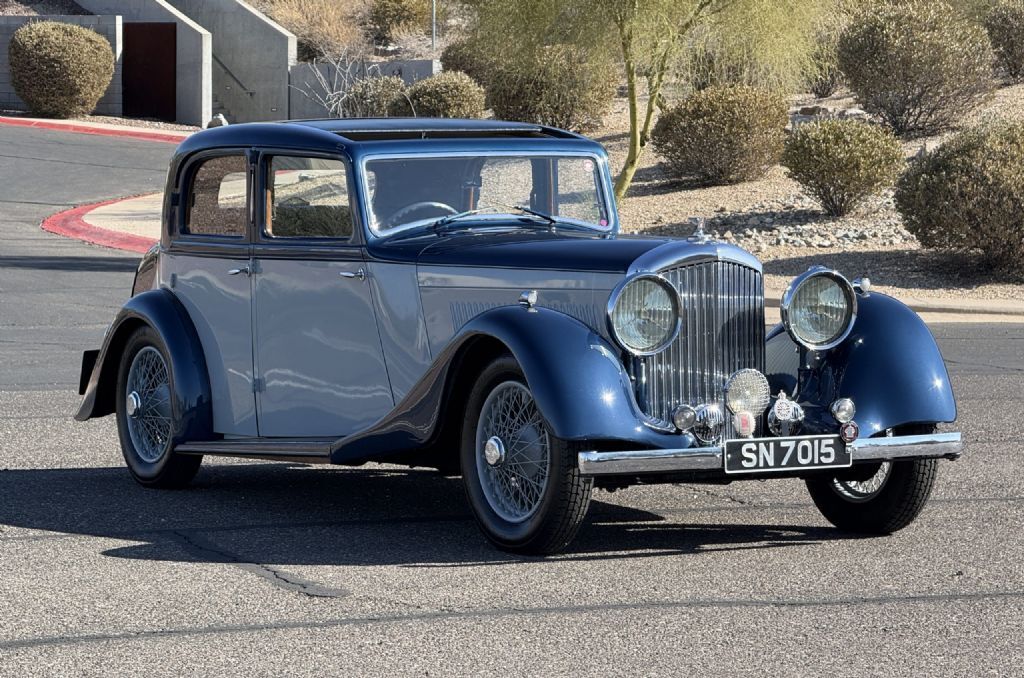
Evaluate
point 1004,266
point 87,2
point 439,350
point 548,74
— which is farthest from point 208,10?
point 439,350

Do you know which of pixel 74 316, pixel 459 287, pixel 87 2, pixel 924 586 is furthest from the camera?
pixel 87 2

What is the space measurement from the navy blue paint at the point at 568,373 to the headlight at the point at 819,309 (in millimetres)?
906

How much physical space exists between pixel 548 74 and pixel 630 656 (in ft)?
78.0

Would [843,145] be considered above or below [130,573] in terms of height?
above

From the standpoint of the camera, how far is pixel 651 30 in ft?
66.8

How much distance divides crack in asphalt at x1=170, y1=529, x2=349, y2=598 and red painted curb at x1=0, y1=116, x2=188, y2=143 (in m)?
29.5

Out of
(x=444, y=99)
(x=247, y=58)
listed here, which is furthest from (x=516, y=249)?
(x=247, y=58)

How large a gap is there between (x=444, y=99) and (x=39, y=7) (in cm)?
1589

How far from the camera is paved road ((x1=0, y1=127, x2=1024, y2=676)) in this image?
506 centimetres

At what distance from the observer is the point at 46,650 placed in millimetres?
5082

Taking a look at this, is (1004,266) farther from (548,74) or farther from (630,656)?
(630,656)

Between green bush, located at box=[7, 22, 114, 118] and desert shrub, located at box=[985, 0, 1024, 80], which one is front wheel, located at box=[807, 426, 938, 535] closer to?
desert shrub, located at box=[985, 0, 1024, 80]

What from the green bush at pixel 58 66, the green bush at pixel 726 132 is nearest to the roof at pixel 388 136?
the green bush at pixel 726 132

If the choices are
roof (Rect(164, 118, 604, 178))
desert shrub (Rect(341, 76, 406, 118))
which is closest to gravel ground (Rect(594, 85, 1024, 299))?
desert shrub (Rect(341, 76, 406, 118))
